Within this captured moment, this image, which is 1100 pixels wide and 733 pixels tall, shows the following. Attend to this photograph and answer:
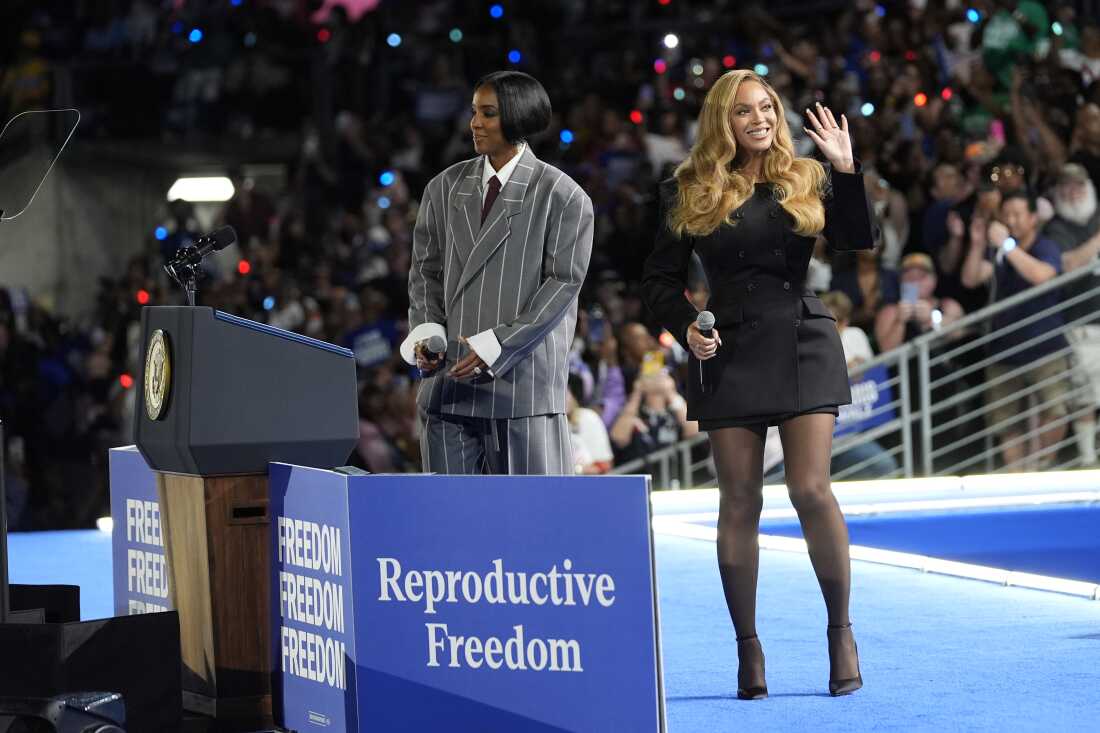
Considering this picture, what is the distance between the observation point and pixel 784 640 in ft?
15.8

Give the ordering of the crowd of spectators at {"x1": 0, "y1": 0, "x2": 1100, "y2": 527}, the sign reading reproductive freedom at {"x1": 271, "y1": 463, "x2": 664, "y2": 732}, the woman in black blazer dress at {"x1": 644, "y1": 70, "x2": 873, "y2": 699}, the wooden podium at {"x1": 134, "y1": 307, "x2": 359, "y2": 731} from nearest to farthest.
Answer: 1. the sign reading reproductive freedom at {"x1": 271, "y1": 463, "x2": 664, "y2": 732}
2. the wooden podium at {"x1": 134, "y1": 307, "x2": 359, "y2": 731}
3. the woman in black blazer dress at {"x1": 644, "y1": 70, "x2": 873, "y2": 699}
4. the crowd of spectators at {"x1": 0, "y1": 0, "x2": 1100, "y2": 527}

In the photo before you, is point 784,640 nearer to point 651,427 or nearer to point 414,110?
point 651,427

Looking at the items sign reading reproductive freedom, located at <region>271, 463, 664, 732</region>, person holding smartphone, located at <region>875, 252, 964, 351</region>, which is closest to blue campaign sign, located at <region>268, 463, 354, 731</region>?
sign reading reproductive freedom, located at <region>271, 463, 664, 732</region>

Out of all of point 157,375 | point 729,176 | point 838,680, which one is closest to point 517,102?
point 729,176

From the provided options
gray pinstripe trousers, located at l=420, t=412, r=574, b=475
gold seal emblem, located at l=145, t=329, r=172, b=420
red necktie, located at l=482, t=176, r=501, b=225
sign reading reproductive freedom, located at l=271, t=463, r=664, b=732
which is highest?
red necktie, located at l=482, t=176, r=501, b=225

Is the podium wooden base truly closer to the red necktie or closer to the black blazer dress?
the red necktie

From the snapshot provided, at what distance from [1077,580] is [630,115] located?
288 inches

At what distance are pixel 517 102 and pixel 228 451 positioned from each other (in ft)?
3.65

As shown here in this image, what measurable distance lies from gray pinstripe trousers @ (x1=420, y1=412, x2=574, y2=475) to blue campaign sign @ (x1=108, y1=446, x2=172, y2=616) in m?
0.68

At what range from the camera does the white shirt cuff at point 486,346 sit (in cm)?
388

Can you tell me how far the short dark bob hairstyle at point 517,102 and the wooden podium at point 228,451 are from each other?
720 millimetres

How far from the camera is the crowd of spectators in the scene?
29.7 ft

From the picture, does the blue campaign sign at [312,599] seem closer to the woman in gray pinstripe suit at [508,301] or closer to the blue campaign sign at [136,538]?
the blue campaign sign at [136,538]

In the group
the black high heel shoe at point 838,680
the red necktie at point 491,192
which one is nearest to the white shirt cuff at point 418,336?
the red necktie at point 491,192
